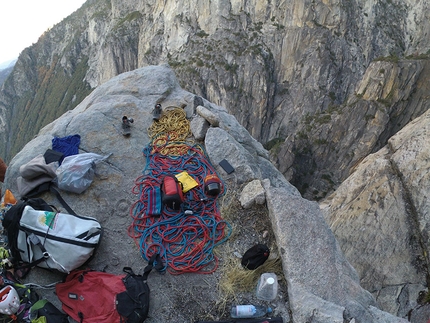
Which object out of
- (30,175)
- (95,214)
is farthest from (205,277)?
(30,175)

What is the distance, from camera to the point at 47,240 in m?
4.25

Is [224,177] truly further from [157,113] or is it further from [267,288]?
[157,113]

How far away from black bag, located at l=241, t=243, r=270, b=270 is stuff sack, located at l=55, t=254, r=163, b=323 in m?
1.60

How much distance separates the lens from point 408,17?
54.8 metres

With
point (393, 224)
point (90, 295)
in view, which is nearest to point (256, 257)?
point (90, 295)

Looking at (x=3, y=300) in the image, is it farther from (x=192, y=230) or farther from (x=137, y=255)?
(x=192, y=230)

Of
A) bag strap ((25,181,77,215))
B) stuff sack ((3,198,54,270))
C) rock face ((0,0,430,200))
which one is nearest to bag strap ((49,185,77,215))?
bag strap ((25,181,77,215))

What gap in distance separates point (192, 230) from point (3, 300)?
285cm

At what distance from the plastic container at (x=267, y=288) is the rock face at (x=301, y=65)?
37.4m

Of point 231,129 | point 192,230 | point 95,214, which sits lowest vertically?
point 192,230

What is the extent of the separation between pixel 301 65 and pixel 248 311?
217 ft

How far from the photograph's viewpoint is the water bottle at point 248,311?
3.96m

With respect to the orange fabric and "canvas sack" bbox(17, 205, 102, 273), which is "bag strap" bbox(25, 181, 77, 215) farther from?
"canvas sack" bbox(17, 205, 102, 273)

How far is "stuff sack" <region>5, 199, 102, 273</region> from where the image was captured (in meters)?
4.21
